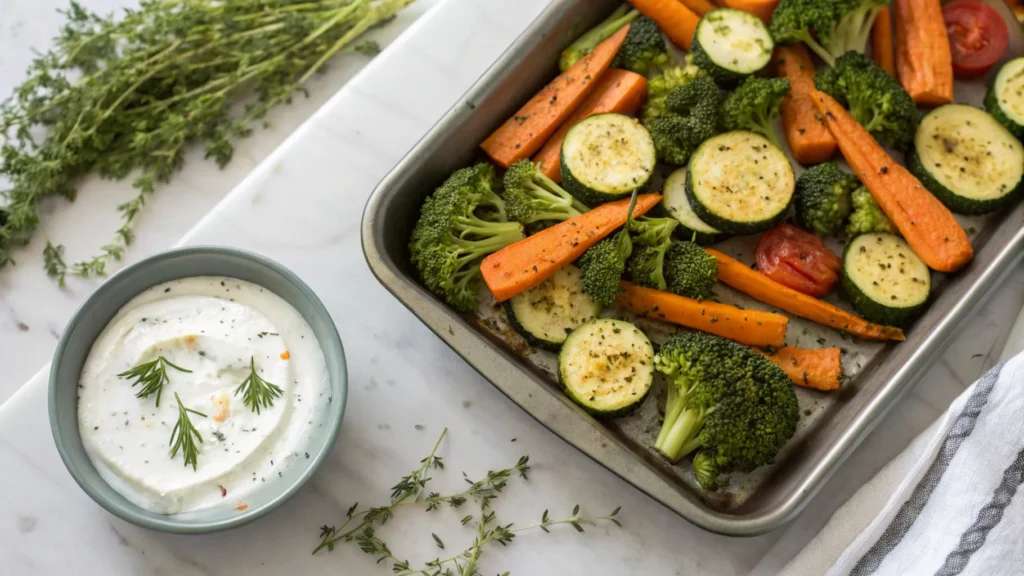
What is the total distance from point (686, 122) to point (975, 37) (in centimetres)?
107

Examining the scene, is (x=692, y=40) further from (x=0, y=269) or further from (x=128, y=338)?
(x=0, y=269)

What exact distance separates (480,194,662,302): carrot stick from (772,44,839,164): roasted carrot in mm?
644

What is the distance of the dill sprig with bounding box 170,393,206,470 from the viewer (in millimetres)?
2160

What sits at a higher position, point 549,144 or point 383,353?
point 549,144

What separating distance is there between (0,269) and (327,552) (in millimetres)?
1531

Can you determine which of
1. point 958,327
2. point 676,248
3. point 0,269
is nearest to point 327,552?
point 676,248

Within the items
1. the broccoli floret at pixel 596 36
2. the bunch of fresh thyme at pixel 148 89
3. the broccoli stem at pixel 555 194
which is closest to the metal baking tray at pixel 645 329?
the broccoli floret at pixel 596 36

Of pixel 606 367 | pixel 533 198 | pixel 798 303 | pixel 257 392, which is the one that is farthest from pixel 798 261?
pixel 257 392

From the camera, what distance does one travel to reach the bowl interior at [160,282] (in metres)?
2.14

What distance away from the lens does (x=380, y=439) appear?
2543 mm

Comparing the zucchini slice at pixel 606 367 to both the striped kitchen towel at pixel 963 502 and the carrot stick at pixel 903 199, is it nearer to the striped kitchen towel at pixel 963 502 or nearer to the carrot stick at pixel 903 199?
the striped kitchen towel at pixel 963 502

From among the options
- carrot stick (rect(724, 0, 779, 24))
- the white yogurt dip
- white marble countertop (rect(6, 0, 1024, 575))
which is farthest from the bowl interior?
carrot stick (rect(724, 0, 779, 24))

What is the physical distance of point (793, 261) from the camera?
259cm

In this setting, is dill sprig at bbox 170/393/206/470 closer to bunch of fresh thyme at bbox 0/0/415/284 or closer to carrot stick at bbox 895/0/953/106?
bunch of fresh thyme at bbox 0/0/415/284
